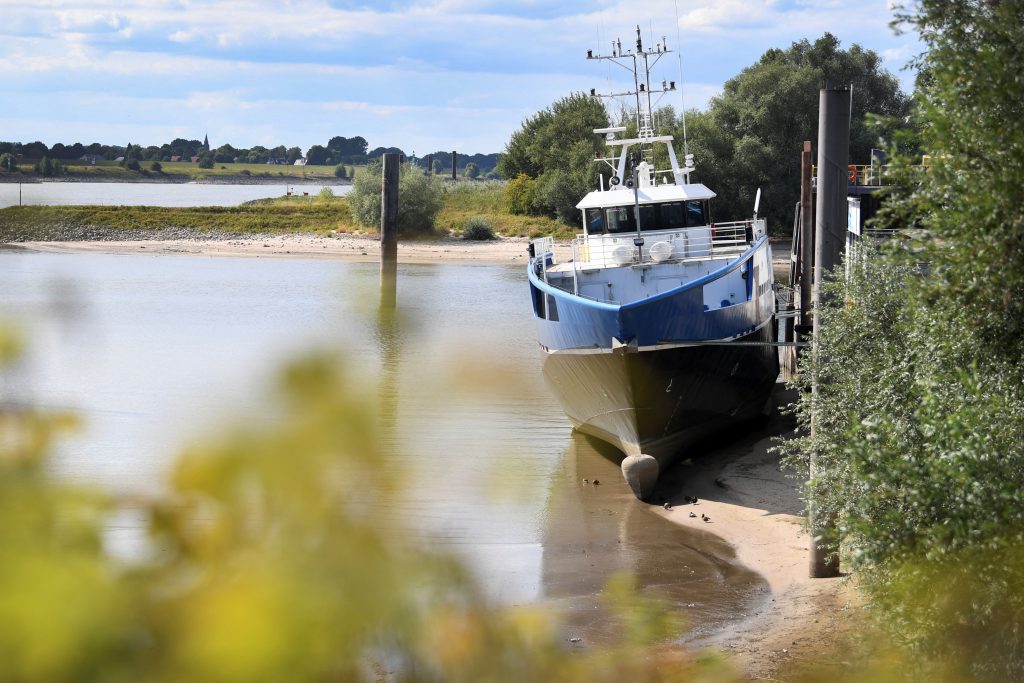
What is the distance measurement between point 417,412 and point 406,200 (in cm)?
6623

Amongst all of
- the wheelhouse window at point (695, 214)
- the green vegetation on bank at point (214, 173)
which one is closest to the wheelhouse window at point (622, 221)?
the wheelhouse window at point (695, 214)

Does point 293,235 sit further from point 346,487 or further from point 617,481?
point 346,487

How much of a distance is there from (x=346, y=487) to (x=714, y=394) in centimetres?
1838

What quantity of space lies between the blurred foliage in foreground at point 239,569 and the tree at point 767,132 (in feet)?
181

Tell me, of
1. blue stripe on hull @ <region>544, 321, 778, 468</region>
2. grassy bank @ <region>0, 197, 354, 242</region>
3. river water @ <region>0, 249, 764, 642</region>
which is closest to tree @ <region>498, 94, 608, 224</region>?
grassy bank @ <region>0, 197, 354, 242</region>

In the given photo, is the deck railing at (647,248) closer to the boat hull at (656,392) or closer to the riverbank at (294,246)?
the boat hull at (656,392)

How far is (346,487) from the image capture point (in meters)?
1.17

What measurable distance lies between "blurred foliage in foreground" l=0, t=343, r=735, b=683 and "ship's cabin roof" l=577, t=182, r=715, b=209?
845 inches

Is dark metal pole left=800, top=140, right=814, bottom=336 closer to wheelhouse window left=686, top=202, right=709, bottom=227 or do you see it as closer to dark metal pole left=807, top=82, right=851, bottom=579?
wheelhouse window left=686, top=202, right=709, bottom=227

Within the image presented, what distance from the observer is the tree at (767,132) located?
2277 inches

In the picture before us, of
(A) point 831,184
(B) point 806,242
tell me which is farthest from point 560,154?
(A) point 831,184

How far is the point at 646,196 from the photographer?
2261 cm

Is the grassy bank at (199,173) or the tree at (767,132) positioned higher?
the grassy bank at (199,173)

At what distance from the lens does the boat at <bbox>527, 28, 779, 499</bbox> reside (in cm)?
1769
